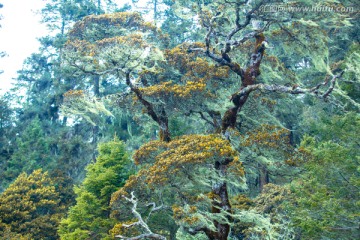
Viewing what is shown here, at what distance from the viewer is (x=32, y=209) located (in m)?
16.7

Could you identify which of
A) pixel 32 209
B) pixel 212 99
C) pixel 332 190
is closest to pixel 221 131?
pixel 212 99

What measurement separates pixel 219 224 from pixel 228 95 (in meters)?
3.10

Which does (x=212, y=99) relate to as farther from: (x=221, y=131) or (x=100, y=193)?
(x=100, y=193)

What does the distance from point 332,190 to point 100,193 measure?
660cm

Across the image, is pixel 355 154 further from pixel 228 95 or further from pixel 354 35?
pixel 354 35

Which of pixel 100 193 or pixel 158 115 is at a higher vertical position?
pixel 158 115

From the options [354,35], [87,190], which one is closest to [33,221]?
[87,190]

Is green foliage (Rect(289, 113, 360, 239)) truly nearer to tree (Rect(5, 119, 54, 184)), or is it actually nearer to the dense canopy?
the dense canopy

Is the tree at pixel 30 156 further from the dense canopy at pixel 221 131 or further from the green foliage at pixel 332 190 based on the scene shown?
the green foliage at pixel 332 190

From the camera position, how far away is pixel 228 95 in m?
10.7

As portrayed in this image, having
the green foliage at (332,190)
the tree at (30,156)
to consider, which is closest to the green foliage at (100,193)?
the green foliage at (332,190)

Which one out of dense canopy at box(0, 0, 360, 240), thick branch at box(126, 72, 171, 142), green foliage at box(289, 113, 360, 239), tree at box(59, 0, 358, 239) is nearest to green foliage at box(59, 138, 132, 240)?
dense canopy at box(0, 0, 360, 240)

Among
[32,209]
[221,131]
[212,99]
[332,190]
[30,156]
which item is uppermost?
[212,99]

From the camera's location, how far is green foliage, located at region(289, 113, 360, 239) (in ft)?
27.2
